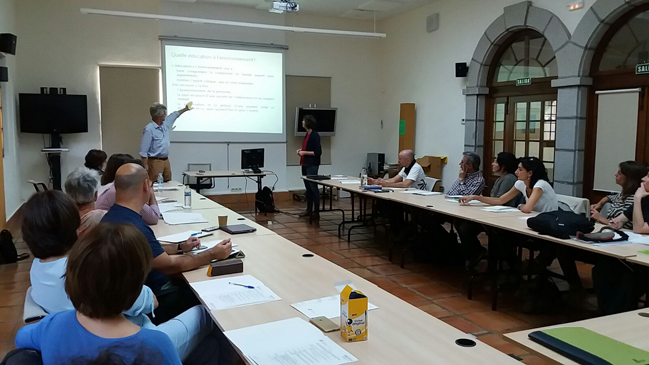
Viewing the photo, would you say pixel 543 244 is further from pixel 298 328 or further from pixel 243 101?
pixel 243 101

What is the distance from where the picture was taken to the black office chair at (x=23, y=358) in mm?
1185

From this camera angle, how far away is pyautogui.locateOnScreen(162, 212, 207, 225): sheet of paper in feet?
11.6

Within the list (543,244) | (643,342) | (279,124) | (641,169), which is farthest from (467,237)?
(279,124)

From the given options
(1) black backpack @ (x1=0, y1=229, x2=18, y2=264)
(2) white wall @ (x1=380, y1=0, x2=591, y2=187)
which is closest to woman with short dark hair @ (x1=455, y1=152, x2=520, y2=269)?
(2) white wall @ (x1=380, y1=0, x2=591, y2=187)

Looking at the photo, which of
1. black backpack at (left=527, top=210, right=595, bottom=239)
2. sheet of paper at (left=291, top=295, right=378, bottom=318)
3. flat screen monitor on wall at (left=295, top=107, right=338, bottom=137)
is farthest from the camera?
flat screen monitor on wall at (left=295, top=107, right=338, bottom=137)

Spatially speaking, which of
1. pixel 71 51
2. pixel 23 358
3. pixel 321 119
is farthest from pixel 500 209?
pixel 71 51

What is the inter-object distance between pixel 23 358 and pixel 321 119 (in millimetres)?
8214

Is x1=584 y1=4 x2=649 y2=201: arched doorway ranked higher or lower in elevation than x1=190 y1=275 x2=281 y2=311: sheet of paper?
higher

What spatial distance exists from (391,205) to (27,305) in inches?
179

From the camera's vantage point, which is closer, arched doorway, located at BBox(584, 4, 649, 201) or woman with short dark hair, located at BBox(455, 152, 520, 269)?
woman with short dark hair, located at BBox(455, 152, 520, 269)

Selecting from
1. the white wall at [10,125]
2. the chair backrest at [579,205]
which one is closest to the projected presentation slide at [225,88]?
the white wall at [10,125]

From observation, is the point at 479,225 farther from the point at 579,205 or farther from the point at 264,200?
the point at 264,200

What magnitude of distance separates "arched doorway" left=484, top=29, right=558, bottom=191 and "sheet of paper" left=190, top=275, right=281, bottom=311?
5.39m

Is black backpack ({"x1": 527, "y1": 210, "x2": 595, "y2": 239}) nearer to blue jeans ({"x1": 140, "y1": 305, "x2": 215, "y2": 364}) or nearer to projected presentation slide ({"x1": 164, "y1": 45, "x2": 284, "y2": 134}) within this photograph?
blue jeans ({"x1": 140, "y1": 305, "x2": 215, "y2": 364})
